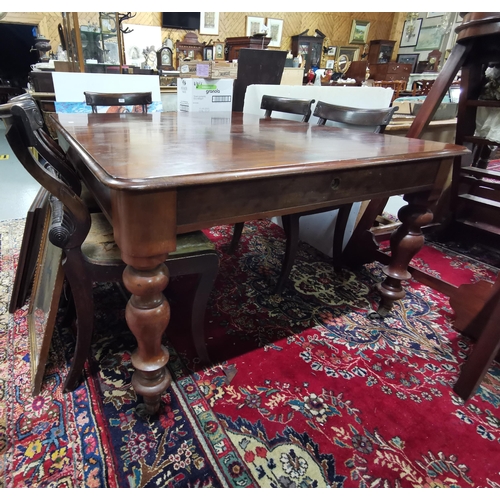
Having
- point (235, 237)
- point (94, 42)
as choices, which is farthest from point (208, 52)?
point (235, 237)

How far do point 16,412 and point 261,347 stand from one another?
83 cm

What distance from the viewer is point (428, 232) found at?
2.42 meters

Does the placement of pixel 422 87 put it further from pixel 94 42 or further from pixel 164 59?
pixel 94 42

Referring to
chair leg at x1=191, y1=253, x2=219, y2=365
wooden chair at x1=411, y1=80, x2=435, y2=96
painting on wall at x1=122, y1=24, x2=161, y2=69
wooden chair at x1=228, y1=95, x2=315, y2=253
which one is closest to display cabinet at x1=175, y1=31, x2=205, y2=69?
painting on wall at x1=122, y1=24, x2=161, y2=69

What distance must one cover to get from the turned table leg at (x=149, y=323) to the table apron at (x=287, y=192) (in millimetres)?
149

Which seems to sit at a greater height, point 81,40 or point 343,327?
point 81,40

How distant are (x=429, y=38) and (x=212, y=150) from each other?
10230mm

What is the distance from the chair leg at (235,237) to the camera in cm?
204

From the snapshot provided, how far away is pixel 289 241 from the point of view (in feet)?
5.23

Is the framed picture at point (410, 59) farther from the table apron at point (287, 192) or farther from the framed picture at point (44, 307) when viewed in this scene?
the framed picture at point (44, 307)

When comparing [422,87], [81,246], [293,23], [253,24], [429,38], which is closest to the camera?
[81,246]

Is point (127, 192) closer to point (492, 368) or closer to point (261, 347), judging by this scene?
point (261, 347)
